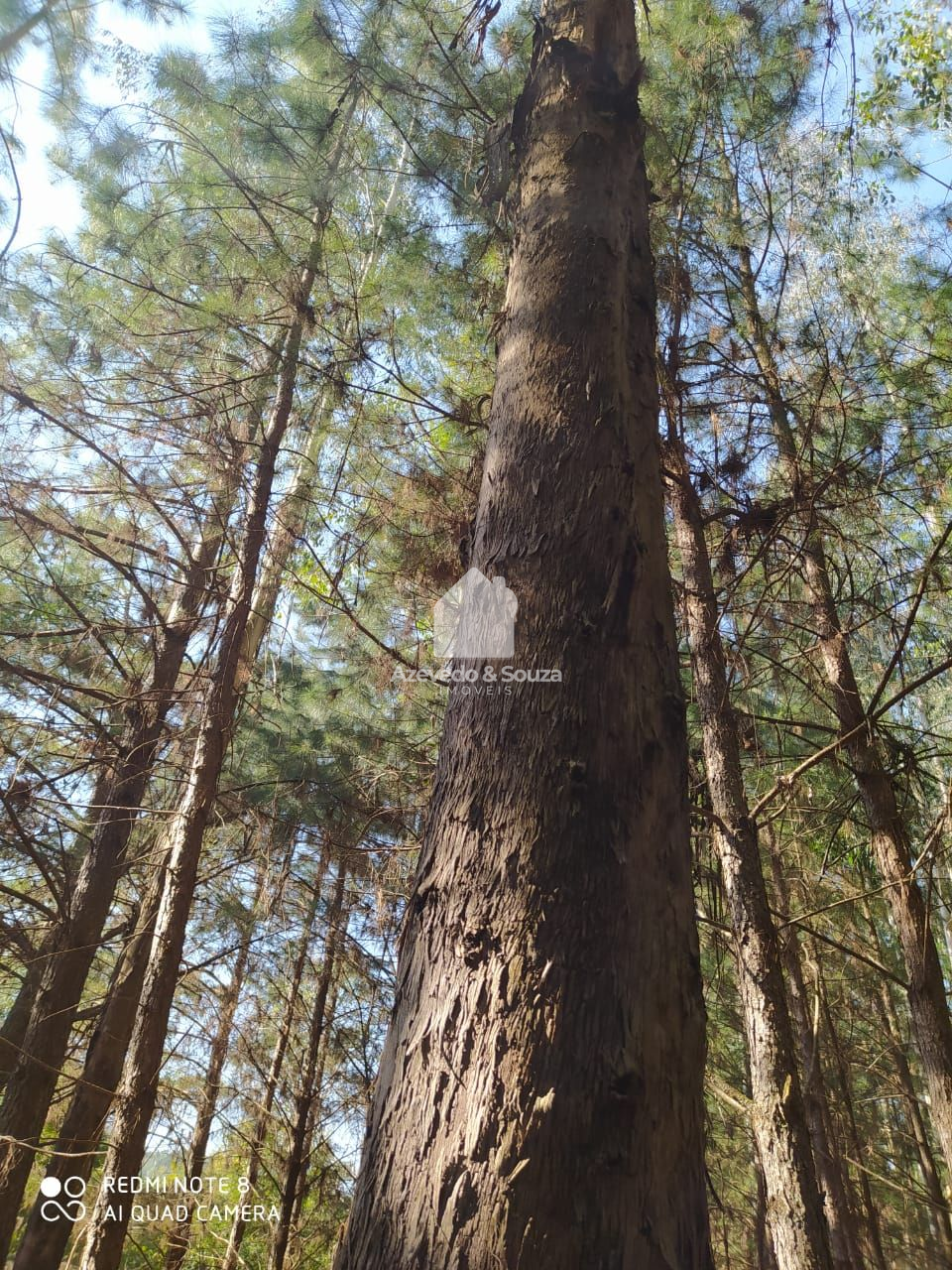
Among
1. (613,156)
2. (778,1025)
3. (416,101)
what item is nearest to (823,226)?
(416,101)

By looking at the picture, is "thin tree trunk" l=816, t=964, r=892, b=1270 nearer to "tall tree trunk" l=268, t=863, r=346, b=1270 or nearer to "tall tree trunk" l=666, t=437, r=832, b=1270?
"tall tree trunk" l=666, t=437, r=832, b=1270

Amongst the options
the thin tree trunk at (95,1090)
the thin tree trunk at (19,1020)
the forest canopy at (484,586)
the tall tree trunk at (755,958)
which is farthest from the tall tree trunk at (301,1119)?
the tall tree trunk at (755,958)

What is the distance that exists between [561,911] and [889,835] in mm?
4332

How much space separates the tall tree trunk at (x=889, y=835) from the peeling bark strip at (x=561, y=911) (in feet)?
8.41

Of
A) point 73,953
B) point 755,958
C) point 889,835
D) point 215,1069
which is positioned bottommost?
point 215,1069

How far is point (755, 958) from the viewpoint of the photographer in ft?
12.3

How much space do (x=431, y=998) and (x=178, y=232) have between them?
5283 mm

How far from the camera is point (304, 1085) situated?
20.4 ft

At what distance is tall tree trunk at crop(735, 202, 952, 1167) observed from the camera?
3971 mm
